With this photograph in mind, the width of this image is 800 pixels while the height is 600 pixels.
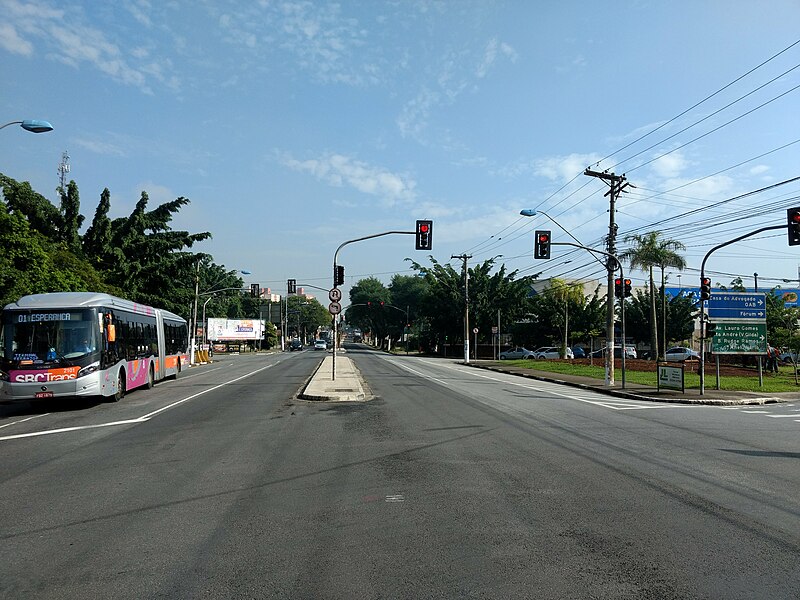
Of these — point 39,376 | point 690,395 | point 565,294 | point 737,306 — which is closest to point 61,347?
point 39,376

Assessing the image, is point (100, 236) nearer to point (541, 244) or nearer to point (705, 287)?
point (541, 244)

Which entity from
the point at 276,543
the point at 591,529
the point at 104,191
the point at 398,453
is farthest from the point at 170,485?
the point at 104,191

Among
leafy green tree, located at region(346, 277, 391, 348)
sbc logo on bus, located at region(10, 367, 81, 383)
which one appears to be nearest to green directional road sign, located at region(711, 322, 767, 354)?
sbc logo on bus, located at region(10, 367, 81, 383)

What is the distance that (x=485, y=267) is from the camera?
2822 inches

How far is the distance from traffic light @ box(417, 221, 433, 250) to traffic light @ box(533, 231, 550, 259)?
467 cm

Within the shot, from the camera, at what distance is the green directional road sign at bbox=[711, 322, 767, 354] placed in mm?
26703

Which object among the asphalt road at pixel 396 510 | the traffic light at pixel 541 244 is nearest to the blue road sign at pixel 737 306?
the traffic light at pixel 541 244

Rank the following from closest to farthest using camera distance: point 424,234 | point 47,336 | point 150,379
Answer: point 47,336 < point 150,379 < point 424,234

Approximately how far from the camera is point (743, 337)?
2681cm

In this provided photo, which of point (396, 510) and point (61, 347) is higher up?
point (61, 347)

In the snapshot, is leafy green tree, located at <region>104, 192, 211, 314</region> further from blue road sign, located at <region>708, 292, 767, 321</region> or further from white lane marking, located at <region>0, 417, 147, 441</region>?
blue road sign, located at <region>708, 292, 767, 321</region>

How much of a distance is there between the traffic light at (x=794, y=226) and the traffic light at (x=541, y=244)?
368 inches

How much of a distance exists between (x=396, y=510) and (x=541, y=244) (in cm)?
2114

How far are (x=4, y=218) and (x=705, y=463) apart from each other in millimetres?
22156
